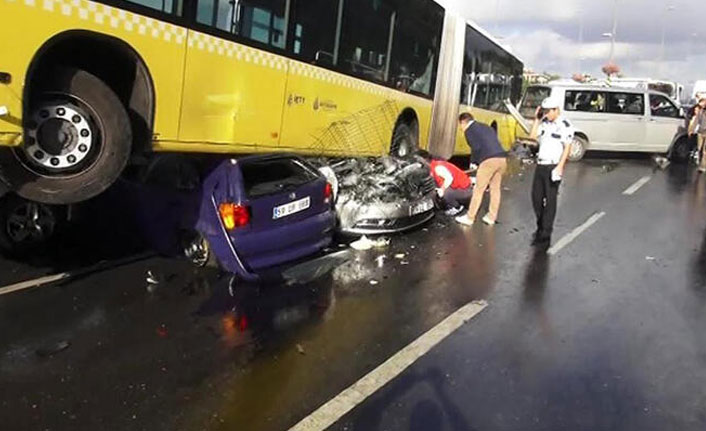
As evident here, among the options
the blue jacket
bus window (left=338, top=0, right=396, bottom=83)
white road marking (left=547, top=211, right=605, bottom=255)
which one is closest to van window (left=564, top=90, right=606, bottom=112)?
white road marking (left=547, top=211, right=605, bottom=255)

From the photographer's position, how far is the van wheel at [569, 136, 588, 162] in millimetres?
18625

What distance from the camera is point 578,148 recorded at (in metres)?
18.7

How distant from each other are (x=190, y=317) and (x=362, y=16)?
5.65 m

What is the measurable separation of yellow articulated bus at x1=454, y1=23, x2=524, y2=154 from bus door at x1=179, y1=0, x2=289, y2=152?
8047 millimetres

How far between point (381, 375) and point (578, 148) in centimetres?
1572

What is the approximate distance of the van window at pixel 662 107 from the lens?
1906 cm

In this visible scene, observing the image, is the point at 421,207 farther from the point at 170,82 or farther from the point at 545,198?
the point at 170,82

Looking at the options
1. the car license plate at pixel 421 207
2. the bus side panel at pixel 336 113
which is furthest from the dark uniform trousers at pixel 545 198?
the bus side panel at pixel 336 113

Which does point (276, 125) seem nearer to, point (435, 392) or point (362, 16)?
point (362, 16)

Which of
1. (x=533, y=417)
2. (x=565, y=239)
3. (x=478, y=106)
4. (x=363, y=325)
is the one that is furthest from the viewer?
(x=478, y=106)

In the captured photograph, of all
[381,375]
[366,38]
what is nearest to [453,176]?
[366,38]

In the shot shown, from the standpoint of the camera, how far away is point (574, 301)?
20.6 feet

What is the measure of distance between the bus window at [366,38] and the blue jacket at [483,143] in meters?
1.80

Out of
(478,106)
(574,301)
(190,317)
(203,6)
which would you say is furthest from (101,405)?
(478,106)
